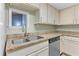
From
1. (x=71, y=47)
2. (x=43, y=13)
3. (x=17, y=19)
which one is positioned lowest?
(x=71, y=47)

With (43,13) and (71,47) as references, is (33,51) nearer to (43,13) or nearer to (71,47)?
(43,13)

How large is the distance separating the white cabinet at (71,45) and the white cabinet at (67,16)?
0.65 m

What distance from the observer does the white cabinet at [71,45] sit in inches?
74.1

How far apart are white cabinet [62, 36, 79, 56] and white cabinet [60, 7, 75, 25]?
655 mm

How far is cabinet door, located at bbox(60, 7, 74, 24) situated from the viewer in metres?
2.39

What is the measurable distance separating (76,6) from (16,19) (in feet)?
6.30

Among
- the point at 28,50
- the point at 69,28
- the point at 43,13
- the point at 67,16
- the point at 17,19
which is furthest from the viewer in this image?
the point at 69,28

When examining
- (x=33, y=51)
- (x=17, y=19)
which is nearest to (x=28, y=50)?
(x=33, y=51)

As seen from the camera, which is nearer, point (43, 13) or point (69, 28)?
point (43, 13)

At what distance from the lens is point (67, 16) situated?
8.34ft

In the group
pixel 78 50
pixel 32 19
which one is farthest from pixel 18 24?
pixel 78 50

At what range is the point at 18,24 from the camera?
1566 millimetres

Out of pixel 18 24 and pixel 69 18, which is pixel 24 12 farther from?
pixel 69 18

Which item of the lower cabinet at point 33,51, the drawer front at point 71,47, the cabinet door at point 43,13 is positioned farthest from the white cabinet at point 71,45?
the lower cabinet at point 33,51
